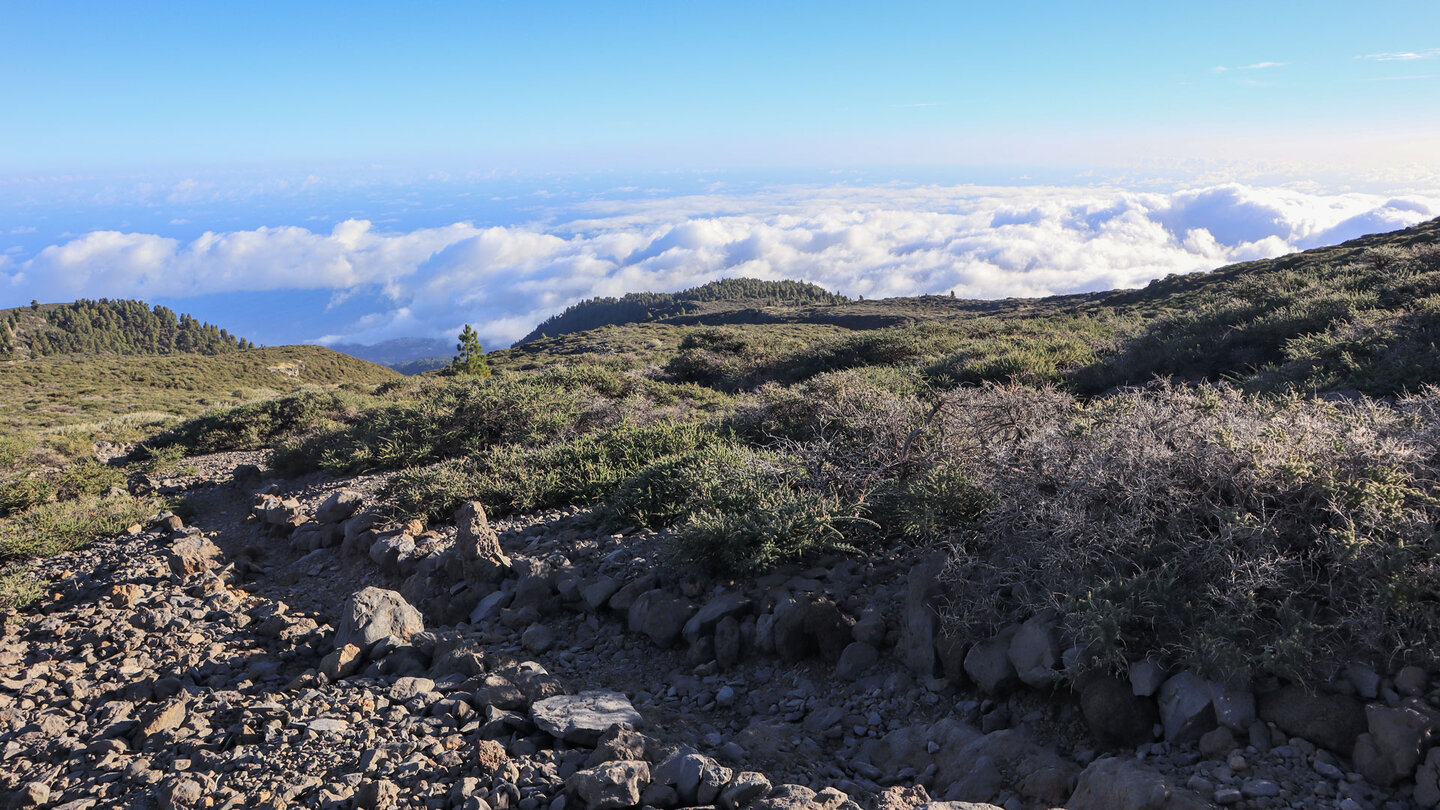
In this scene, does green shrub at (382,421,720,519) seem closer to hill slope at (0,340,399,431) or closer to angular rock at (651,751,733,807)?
angular rock at (651,751,733,807)

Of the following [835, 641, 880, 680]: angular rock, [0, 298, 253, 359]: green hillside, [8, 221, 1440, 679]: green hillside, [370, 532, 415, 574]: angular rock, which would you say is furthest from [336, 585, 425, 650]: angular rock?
[0, 298, 253, 359]: green hillside

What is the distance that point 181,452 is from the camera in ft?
42.0

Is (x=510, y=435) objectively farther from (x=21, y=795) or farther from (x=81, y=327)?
(x=81, y=327)

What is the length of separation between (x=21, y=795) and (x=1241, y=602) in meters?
5.91

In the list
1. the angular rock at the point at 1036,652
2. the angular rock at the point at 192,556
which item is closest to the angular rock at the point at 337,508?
the angular rock at the point at 192,556

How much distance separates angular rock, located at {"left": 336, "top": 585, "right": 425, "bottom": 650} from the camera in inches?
182

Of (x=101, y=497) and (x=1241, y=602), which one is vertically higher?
(x=1241, y=602)

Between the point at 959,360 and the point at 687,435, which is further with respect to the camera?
the point at 959,360

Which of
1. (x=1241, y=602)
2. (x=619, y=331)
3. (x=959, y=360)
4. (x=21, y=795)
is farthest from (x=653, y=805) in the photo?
(x=619, y=331)

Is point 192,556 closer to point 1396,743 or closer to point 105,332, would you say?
point 1396,743

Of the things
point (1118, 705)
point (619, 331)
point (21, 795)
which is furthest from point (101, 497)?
point (619, 331)

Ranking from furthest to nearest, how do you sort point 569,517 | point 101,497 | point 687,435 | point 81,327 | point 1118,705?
point 81,327
point 101,497
point 687,435
point 569,517
point 1118,705

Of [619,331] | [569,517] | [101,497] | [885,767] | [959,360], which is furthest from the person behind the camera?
[619,331]

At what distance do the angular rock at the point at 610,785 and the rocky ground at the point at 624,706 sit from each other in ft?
0.04
